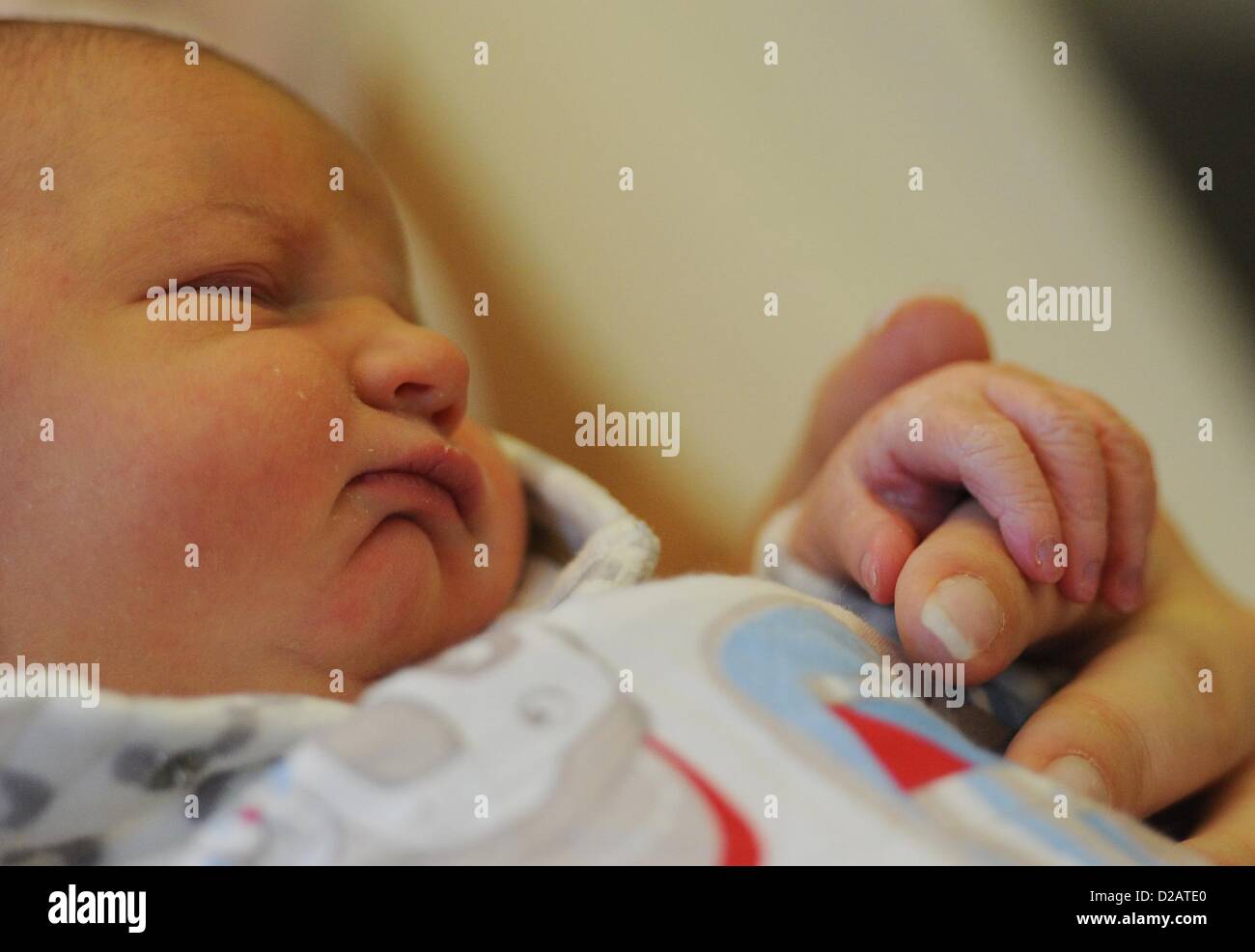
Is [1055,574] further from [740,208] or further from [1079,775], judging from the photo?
[740,208]

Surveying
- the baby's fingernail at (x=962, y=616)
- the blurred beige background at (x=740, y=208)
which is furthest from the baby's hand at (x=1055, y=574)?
the blurred beige background at (x=740, y=208)

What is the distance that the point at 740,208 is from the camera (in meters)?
0.75

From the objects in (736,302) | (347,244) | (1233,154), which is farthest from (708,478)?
(1233,154)

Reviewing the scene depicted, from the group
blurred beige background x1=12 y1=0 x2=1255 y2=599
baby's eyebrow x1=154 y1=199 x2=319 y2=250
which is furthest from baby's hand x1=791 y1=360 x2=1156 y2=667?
baby's eyebrow x1=154 y1=199 x2=319 y2=250

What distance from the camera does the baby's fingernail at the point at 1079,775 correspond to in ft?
1.11

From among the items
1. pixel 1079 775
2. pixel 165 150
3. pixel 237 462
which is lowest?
pixel 1079 775

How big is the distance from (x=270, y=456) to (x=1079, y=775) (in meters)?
0.29

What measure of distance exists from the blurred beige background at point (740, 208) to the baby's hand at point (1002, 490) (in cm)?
15

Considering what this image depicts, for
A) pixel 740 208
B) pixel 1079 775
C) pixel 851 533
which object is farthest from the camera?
pixel 740 208

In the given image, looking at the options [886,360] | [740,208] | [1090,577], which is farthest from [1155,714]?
[740,208]

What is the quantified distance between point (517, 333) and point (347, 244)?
0.60 feet

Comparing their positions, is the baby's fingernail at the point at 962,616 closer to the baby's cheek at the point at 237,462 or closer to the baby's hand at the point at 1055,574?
the baby's hand at the point at 1055,574

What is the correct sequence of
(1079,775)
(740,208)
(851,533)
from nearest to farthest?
(1079,775), (851,533), (740,208)

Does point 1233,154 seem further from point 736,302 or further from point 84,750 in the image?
point 84,750
